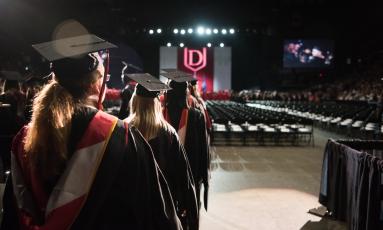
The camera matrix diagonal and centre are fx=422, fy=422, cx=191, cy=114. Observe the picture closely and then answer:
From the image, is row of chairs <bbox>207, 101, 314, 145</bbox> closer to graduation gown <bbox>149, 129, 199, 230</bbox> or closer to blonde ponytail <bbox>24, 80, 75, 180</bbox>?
graduation gown <bbox>149, 129, 199, 230</bbox>

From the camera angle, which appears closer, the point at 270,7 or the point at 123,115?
the point at 123,115

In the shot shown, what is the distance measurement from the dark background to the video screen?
915mm

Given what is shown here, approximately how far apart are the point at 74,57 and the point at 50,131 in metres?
0.32

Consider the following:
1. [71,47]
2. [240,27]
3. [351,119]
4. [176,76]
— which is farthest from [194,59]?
[71,47]

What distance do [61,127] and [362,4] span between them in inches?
1298

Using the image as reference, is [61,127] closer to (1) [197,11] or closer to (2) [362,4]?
(1) [197,11]

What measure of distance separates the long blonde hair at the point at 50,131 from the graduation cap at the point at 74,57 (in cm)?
8

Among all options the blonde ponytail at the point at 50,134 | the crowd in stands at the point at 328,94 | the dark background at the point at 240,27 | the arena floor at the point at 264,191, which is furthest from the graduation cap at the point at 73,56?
the dark background at the point at 240,27

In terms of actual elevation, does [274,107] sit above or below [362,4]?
below

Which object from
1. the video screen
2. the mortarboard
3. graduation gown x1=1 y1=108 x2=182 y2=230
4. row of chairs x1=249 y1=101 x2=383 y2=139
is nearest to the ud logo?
the video screen

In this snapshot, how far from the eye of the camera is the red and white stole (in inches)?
56.7

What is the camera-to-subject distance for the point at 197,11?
3103cm

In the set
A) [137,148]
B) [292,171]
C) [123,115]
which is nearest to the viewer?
[137,148]

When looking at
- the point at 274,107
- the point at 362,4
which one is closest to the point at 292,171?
the point at 274,107
